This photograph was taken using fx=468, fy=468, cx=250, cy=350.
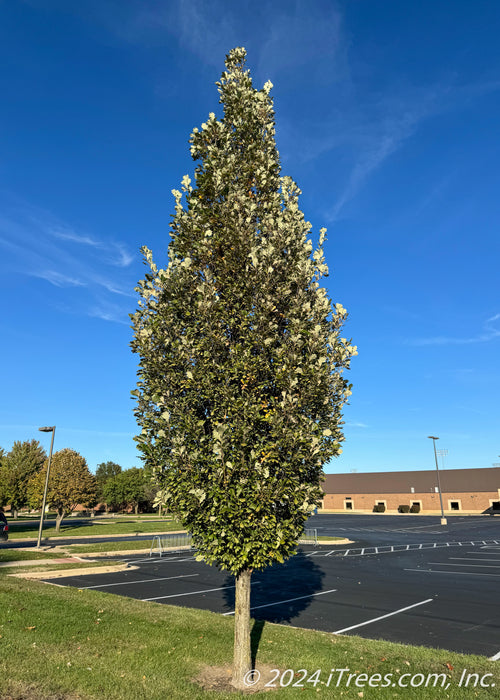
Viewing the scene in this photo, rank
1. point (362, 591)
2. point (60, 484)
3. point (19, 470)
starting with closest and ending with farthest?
point (362, 591)
point (60, 484)
point (19, 470)

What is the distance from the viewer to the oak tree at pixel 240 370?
23.9 ft

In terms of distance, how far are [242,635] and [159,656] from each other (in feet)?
5.71

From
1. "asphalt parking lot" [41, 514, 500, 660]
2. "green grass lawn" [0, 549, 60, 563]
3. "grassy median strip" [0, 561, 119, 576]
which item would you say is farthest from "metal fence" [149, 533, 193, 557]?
"grassy median strip" [0, 561, 119, 576]

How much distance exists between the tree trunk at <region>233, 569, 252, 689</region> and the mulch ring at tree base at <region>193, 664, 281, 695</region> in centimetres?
14

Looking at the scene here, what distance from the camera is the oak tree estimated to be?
7.27 meters

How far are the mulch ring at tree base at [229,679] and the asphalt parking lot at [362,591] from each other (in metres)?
3.55

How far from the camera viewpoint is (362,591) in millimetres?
15859

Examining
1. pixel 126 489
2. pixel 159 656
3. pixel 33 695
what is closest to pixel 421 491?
pixel 126 489

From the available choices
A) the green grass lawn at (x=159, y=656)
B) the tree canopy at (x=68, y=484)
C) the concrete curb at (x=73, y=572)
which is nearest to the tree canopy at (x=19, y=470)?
the tree canopy at (x=68, y=484)

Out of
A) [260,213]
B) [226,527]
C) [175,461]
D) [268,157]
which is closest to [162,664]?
[226,527]

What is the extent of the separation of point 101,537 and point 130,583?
70.1ft

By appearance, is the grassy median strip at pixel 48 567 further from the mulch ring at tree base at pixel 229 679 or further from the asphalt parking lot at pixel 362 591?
the mulch ring at tree base at pixel 229 679

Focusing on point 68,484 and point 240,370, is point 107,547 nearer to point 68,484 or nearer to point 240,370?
point 68,484

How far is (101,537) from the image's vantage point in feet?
119
